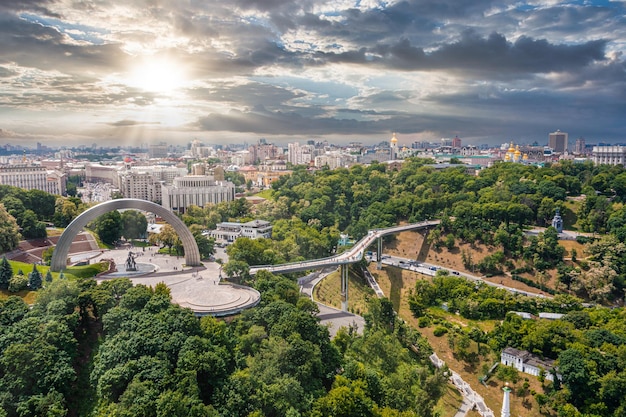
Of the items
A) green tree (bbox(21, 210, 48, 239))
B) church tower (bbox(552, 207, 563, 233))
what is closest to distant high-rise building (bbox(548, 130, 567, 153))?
church tower (bbox(552, 207, 563, 233))

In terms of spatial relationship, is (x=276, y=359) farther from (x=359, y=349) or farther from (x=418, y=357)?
(x=418, y=357)

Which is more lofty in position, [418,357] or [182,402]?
[182,402]

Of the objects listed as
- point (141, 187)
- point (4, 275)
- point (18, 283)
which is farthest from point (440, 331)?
point (141, 187)

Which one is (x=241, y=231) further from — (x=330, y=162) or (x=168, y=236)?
(x=330, y=162)

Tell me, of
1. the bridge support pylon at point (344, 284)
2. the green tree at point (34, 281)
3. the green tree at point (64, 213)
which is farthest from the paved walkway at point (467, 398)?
the green tree at point (64, 213)

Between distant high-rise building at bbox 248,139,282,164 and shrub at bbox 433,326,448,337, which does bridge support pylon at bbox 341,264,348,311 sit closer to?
shrub at bbox 433,326,448,337

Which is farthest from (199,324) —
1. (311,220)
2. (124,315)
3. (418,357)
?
(311,220)
